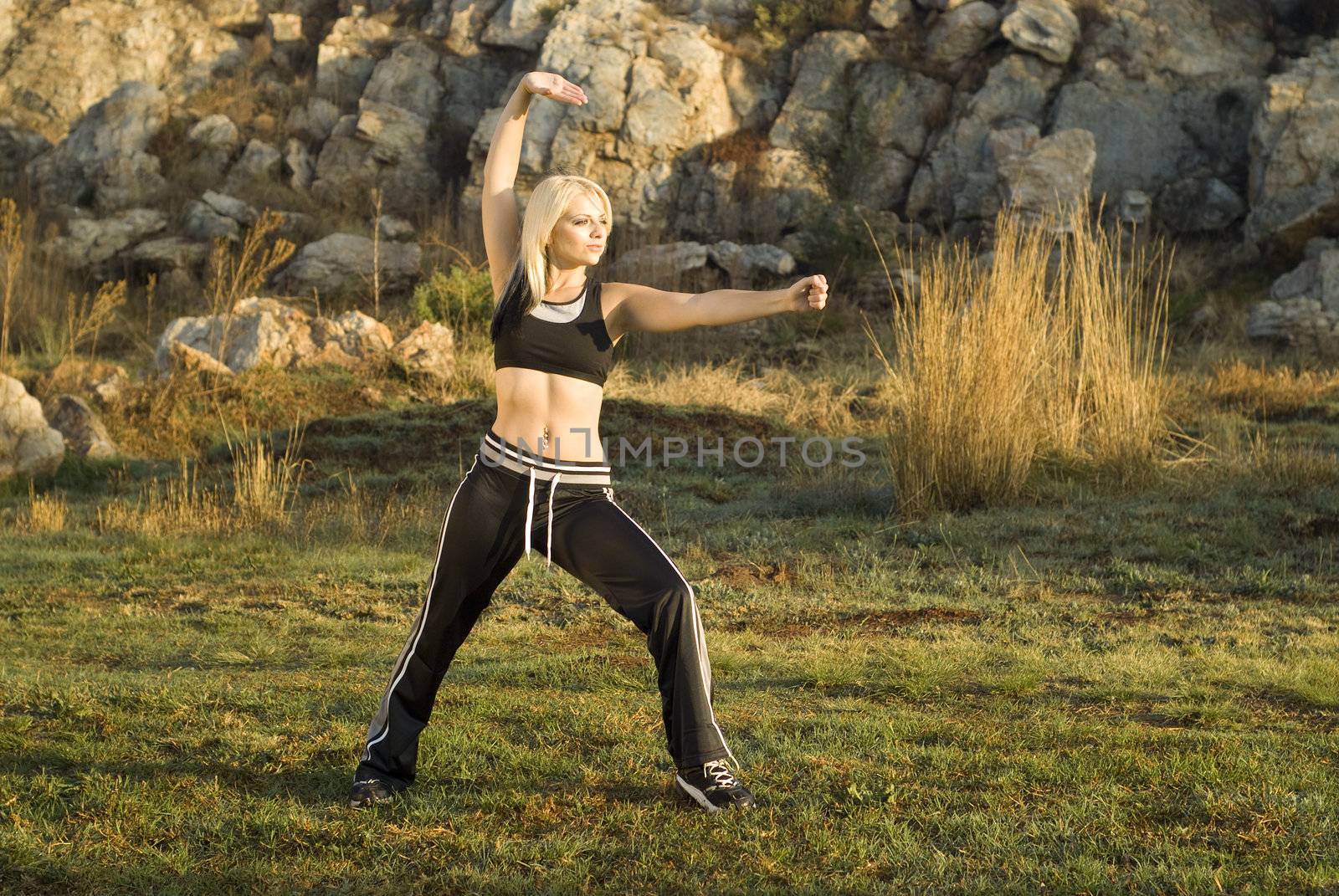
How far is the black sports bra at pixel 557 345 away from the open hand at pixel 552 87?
26.6 inches

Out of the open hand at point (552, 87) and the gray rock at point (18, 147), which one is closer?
the open hand at point (552, 87)

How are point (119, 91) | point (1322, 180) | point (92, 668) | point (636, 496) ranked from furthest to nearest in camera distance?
1. point (119, 91)
2. point (1322, 180)
3. point (636, 496)
4. point (92, 668)

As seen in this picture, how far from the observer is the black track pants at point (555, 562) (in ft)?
12.1

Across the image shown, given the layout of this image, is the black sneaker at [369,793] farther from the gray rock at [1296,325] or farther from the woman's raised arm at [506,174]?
the gray rock at [1296,325]

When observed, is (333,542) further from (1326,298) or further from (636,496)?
(1326,298)

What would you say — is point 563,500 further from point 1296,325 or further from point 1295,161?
point 1295,161

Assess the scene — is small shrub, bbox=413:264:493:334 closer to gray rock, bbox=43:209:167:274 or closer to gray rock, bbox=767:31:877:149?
gray rock, bbox=43:209:167:274

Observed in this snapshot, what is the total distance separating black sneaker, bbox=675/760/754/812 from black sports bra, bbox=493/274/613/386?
3.72ft

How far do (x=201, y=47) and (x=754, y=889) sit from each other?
26.7 meters

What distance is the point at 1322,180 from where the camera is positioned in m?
18.5

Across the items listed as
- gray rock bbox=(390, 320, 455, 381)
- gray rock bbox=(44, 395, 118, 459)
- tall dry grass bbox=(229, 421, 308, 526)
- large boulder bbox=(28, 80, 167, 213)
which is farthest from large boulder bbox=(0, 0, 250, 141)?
tall dry grass bbox=(229, 421, 308, 526)

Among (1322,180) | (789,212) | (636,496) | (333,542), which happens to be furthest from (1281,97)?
(333,542)

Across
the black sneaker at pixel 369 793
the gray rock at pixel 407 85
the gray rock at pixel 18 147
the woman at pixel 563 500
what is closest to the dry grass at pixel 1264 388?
the woman at pixel 563 500

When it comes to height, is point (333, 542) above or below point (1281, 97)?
below
